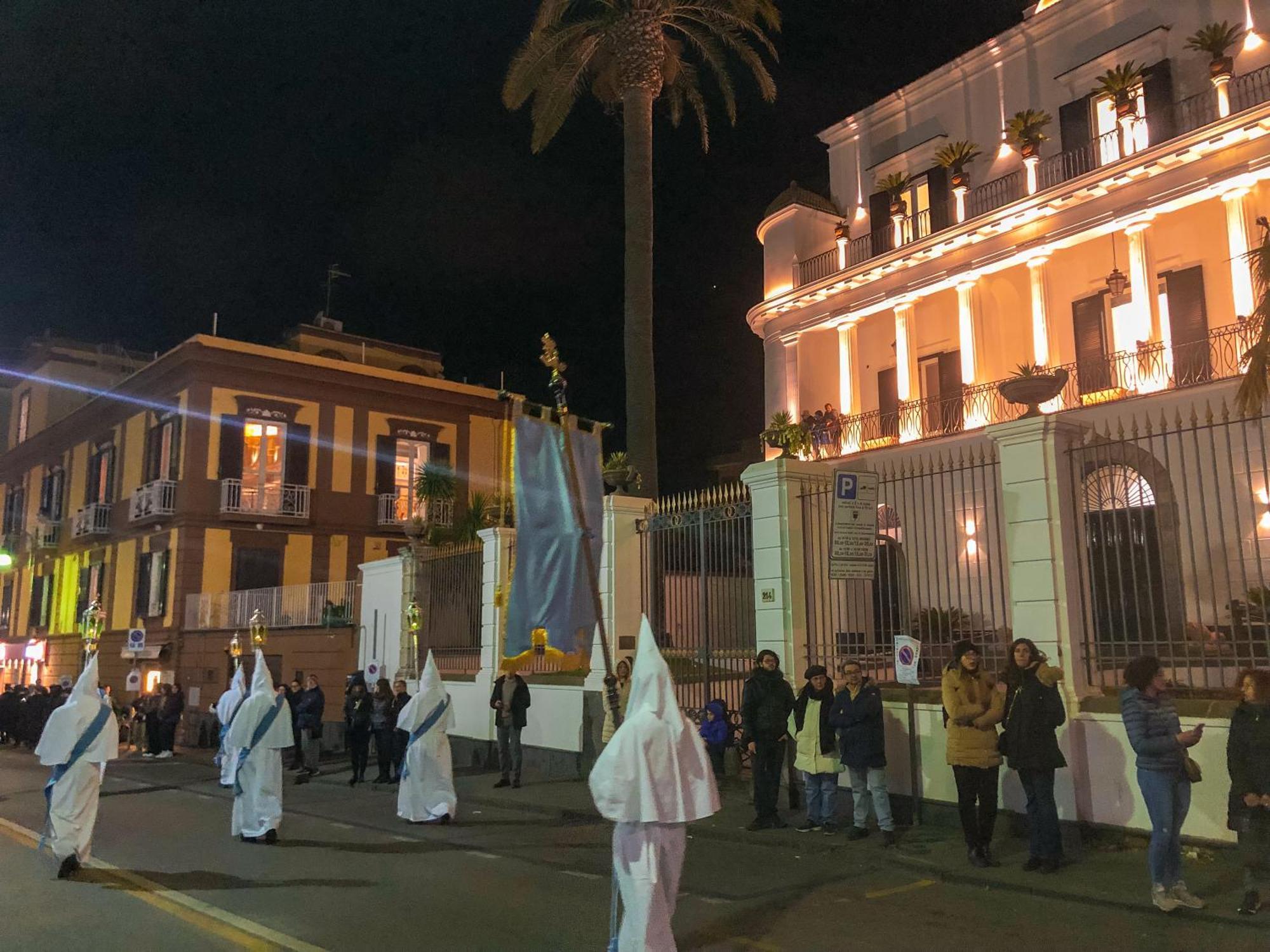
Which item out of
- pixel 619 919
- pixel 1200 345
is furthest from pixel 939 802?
pixel 1200 345

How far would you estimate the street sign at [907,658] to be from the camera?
958 centimetres

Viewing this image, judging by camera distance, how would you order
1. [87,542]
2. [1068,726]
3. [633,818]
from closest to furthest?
[633,818] < [1068,726] < [87,542]

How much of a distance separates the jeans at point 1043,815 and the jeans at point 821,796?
2.24 meters

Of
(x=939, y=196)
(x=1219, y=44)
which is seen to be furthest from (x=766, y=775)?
(x=939, y=196)

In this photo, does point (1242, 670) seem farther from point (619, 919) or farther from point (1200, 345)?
point (1200, 345)

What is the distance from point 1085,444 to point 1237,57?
41.4 feet

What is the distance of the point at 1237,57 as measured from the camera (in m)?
17.9

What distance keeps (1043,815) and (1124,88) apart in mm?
15346

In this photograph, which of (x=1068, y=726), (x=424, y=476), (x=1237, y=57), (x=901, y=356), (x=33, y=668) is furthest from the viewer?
(x=33, y=668)

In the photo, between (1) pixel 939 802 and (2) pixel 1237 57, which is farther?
(2) pixel 1237 57

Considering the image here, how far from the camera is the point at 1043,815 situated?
26.1ft

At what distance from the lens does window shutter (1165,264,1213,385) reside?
58.8 ft

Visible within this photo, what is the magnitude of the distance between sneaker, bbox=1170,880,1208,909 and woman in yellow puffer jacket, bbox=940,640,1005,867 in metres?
1.58

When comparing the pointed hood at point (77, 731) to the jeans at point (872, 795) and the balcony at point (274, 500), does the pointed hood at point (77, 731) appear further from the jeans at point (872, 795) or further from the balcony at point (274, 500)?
the balcony at point (274, 500)
